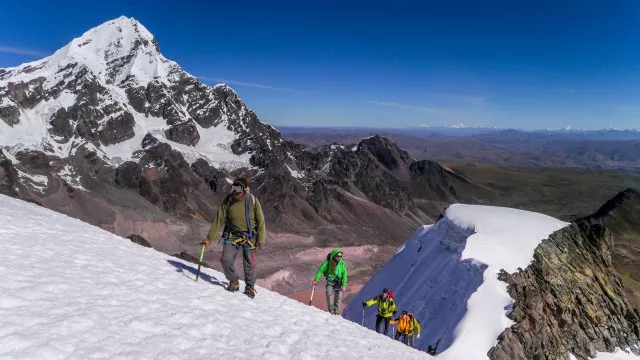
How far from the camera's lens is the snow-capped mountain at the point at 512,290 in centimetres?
2366

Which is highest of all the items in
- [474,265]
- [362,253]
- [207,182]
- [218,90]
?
[218,90]

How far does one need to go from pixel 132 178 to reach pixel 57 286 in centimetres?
12824

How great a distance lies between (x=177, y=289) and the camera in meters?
12.2

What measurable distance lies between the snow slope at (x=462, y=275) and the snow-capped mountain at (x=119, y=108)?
123 m

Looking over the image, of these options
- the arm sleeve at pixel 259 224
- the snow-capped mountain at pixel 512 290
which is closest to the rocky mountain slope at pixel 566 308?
the snow-capped mountain at pixel 512 290

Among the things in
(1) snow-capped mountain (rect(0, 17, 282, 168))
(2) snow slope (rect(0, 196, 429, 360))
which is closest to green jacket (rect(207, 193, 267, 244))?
(2) snow slope (rect(0, 196, 429, 360))

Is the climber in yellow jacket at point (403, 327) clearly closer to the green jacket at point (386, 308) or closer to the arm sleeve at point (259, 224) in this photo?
the green jacket at point (386, 308)

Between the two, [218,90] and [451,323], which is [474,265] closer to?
[451,323]

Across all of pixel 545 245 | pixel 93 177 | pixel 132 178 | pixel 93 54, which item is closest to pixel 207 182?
pixel 132 178

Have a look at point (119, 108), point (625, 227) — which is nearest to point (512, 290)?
point (625, 227)

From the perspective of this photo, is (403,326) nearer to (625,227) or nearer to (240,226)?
(240,226)

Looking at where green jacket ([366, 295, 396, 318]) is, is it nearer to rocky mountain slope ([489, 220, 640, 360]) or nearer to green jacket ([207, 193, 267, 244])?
rocky mountain slope ([489, 220, 640, 360])

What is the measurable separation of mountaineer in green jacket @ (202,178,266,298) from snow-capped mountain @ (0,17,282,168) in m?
133

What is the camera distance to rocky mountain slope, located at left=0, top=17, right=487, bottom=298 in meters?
110
